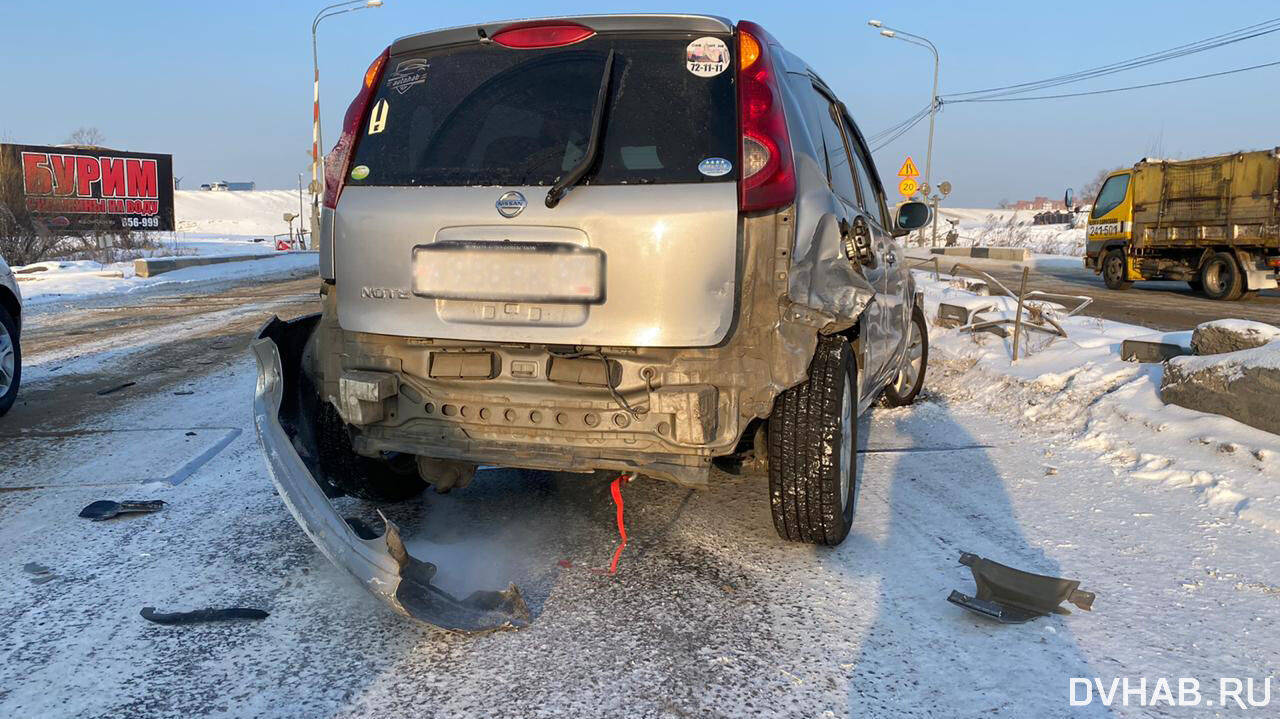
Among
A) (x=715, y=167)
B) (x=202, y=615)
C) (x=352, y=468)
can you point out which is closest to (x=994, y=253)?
(x=715, y=167)

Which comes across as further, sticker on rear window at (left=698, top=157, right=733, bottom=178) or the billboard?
the billboard

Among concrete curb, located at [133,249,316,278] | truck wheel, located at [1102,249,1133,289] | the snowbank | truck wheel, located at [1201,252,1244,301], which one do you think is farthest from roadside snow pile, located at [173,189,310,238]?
truck wheel, located at [1201,252,1244,301]

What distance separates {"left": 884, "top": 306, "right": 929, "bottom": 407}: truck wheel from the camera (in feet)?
19.0

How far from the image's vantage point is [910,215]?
5086 mm

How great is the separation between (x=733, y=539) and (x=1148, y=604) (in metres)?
1.44

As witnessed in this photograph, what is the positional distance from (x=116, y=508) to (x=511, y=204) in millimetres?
2273

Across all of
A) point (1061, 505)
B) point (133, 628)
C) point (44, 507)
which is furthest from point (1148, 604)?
point (44, 507)

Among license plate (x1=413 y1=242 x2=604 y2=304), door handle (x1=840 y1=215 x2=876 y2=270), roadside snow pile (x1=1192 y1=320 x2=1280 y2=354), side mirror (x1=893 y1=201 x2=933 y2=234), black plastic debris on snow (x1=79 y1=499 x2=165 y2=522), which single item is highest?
side mirror (x1=893 y1=201 x2=933 y2=234)

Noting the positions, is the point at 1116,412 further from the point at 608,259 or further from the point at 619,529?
the point at 608,259

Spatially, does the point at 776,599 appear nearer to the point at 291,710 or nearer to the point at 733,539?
the point at 733,539

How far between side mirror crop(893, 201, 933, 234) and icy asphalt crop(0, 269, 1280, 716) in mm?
1353

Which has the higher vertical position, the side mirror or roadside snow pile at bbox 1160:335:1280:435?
the side mirror

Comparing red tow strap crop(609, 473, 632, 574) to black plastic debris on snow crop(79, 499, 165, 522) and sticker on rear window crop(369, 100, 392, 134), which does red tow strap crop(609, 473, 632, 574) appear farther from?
black plastic debris on snow crop(79, 499, 165, 522)

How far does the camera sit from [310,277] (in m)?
21.1
